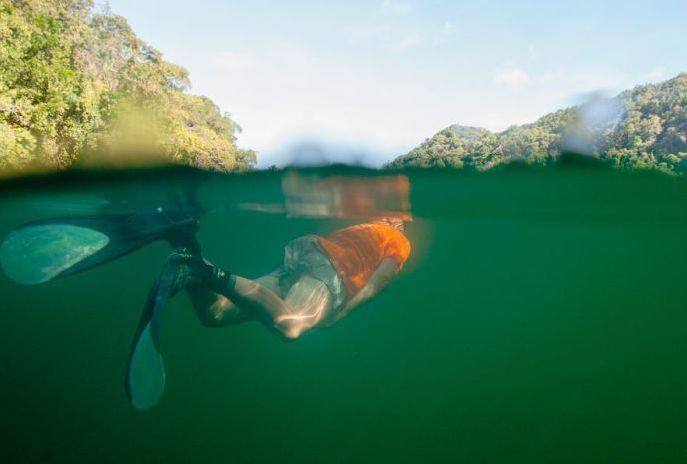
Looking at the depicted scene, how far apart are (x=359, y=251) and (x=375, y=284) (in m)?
0.61

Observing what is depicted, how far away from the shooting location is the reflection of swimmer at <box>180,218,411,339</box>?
4301 mm

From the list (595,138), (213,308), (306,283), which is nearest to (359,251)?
(306,283)

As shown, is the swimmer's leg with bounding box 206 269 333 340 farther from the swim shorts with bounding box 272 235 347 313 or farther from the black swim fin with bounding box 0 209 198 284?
the black swim fin with bounding box 0 209 198 284

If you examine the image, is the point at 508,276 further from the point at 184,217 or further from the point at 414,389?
the point at 184,217

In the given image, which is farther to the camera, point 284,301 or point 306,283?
point 306,283

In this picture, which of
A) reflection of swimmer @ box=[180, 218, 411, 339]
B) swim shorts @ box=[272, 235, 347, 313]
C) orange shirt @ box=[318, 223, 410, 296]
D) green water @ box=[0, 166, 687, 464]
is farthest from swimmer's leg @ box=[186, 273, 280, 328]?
green water @ box=[0, 166, 687, 464]

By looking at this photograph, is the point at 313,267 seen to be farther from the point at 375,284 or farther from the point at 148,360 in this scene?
the point at 148,360

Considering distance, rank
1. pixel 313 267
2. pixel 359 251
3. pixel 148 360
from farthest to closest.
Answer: pixel 359 251, pixel 313 267, pixel 148 360

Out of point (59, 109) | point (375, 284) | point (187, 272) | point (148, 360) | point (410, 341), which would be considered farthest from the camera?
point (410, 341)

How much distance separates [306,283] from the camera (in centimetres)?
531

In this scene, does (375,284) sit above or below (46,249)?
below

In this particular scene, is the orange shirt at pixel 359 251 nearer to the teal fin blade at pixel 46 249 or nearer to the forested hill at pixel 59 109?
the teal fin blade at pixel 46 249

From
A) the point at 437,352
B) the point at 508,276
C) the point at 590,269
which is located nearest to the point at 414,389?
the point at 437,352

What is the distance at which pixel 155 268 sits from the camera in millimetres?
27953
